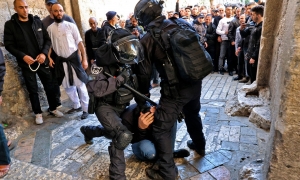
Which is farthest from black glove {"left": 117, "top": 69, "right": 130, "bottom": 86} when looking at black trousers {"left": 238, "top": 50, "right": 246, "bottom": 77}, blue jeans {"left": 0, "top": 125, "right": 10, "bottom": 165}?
black trousers {"left": 238, "top": 50, "right": 246, "bottom": 77}

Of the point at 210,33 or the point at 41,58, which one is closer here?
the point at 41,58

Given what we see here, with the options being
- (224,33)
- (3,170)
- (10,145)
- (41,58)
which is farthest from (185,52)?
(224,33)

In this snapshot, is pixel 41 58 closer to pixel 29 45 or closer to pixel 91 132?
pixel 29 45

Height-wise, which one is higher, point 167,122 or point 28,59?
point 28,59

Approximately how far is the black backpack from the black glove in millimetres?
469

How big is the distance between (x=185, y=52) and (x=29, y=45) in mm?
3100

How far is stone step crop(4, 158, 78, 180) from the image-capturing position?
251 cm

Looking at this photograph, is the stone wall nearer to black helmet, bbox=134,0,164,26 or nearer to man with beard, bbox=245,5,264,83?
black helmet, bbox=134,0,164,26

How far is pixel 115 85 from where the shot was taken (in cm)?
233

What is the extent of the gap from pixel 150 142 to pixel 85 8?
449 centimetres

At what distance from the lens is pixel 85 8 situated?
19.1 ft

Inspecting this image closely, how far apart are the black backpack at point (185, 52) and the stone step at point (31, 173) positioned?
168 cm

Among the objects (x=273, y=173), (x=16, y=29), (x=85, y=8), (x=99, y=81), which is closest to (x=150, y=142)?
(x=99, y=81)

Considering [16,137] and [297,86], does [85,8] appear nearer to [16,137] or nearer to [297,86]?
[16,137]
